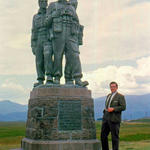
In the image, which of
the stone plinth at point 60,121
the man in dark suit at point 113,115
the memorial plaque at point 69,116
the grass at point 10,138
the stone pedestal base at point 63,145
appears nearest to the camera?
the man in dark suit at point 113,115

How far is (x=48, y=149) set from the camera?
30.9ft

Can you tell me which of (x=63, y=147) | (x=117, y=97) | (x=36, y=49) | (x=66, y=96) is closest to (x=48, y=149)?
(x=63, y=147)

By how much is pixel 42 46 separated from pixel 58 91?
6.91 ft

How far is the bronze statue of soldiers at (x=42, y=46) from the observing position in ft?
35.4

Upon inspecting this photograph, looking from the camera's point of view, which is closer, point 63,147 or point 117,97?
point 117,97

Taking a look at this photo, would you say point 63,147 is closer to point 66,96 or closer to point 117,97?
point 66,96

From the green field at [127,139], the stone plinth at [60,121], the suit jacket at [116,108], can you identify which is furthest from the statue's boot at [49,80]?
the green field at [127,139]

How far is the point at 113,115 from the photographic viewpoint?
800 centimetres

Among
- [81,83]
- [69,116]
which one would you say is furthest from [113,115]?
[81,83]

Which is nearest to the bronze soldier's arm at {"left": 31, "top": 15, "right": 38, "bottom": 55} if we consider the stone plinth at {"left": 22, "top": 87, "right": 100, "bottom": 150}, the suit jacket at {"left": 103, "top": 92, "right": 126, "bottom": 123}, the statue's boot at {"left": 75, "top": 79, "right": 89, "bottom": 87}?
the stone plinth at {"left": 22, "top": 87, "right": 100, "bottom": 150}

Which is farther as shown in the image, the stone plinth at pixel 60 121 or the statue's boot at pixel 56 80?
the statue's boot at pixel 56 80

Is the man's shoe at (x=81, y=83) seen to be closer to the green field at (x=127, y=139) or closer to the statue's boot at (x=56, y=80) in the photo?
the statue's boot at (x=56, y=80)

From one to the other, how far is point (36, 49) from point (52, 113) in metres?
2.83

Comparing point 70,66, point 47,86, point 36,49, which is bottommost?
point 47,86
